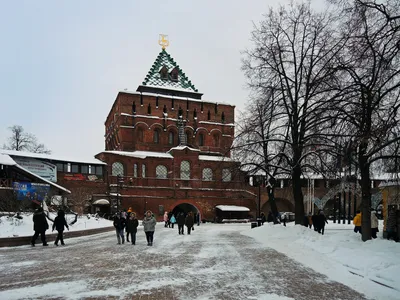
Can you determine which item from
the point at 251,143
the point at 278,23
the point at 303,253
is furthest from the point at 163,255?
the point at 278,23

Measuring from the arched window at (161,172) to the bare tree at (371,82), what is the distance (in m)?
39.1

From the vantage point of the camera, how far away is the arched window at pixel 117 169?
51281 millimetres

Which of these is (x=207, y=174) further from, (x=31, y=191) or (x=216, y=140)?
(x=31, y=191)

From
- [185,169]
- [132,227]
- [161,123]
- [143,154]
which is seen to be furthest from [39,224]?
[161,123]

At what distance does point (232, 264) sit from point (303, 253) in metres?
3.91

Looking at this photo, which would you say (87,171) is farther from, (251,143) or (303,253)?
(303,253)

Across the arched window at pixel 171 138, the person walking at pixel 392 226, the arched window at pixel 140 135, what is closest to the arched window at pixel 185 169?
the arched window at pixel 171 138

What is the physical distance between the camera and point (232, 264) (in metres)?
12.2

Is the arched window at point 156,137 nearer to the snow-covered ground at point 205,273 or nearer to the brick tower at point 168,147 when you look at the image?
the brick tower at point 168,147

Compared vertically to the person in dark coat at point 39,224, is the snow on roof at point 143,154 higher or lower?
higher

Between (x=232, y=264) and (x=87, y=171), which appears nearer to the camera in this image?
(x=232, y=264)

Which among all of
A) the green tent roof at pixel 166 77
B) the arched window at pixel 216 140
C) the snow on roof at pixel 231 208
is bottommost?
the snow on roof at pixel 231 208

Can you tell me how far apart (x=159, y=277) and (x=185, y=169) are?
1801 inches

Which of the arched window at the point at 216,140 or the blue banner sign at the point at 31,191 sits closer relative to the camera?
the blue banner sign at the point at 31,191
